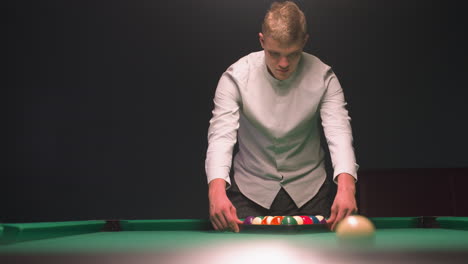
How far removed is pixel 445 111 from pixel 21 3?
3.86m

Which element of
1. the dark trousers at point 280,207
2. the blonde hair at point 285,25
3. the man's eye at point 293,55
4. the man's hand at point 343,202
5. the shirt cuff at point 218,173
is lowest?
the dark trousers at point 280,207

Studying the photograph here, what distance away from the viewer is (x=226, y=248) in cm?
131

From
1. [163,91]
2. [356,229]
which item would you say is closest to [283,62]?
[356,229]

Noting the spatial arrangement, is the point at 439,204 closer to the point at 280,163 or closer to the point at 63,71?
the point at 280,163

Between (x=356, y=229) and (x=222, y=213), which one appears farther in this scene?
(x=222, y=213)

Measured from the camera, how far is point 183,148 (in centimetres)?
423

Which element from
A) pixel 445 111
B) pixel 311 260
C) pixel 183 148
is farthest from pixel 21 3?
pixel 311 260

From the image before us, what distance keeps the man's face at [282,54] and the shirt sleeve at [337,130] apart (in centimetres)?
27

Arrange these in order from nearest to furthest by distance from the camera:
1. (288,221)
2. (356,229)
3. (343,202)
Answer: (356,229), (288,221), (343,202)

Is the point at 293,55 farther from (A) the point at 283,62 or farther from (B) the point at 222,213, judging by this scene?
(B) the point at 222,213

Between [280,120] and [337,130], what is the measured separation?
1.06ft

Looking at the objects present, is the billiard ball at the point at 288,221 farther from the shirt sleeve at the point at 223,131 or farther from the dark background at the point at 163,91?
the dark background at the point at 163,91

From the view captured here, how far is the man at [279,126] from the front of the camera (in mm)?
2260

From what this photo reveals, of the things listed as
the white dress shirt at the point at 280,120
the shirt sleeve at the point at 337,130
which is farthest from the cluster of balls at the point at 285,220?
the white dress shirt at the point at 280,120
